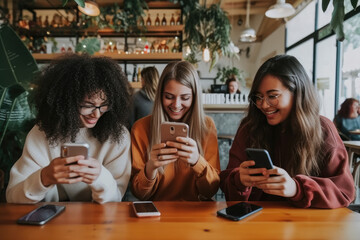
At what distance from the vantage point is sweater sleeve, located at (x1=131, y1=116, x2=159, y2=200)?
4.67ft

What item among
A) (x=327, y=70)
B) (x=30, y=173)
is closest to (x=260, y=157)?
(x=30, y=173)

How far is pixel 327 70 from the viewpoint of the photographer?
6242 millimetres

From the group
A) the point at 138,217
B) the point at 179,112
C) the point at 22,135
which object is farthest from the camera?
the point at 22,135

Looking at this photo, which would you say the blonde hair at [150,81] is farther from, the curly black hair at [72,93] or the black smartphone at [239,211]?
the black smartphone at [239,211]

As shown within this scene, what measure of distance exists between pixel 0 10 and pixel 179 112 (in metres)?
4.64

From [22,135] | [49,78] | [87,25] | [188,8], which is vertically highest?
[188,8]

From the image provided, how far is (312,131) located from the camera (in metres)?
1.33

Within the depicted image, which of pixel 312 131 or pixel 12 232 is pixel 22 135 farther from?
pixel 312 131

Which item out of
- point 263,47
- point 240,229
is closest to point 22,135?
point 240,229

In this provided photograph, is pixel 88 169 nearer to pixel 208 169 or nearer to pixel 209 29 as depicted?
pixel 208 169

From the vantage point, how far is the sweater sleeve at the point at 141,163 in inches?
56.1

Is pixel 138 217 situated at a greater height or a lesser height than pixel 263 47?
lesser

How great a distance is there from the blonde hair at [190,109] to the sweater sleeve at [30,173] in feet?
1.88

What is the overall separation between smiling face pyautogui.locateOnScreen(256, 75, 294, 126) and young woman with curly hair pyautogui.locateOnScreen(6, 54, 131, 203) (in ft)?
2.42
